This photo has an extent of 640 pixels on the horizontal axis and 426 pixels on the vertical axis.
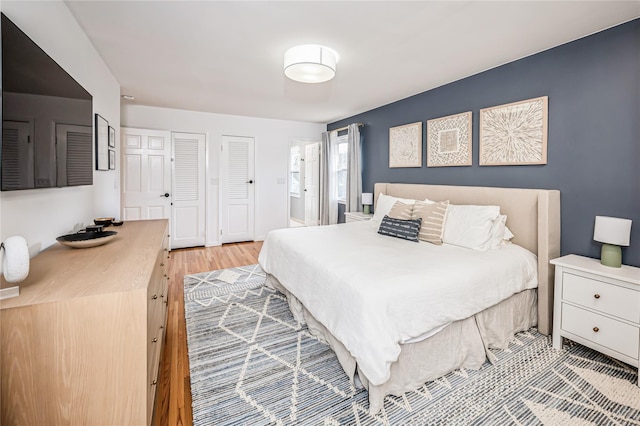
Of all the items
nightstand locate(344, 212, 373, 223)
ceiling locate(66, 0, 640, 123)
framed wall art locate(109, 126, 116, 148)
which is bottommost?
nightstand locate(344, 212, 373, 223)

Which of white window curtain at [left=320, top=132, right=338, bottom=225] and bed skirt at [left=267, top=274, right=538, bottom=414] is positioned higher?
white window curtain at [left=320, top=132, right=338, bottom=225]

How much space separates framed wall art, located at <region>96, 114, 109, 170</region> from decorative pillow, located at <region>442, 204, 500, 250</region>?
3344mm

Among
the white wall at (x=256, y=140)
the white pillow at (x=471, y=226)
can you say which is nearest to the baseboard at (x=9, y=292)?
the white pillow at (x=471, y=226)

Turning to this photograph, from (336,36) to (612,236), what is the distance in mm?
2493

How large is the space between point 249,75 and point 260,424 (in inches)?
127

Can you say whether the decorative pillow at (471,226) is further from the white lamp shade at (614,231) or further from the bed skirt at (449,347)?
the white lamp shade at (614,231)

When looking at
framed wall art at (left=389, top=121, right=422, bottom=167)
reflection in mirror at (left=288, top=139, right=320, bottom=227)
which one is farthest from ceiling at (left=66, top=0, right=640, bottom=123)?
reflection in mirror at (left=288, top=139, right=320, bottom=227)

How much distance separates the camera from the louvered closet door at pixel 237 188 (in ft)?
17.8

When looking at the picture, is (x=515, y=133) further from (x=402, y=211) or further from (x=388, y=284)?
(x=388, y=284)

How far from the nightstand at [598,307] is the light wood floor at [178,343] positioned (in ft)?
8.54

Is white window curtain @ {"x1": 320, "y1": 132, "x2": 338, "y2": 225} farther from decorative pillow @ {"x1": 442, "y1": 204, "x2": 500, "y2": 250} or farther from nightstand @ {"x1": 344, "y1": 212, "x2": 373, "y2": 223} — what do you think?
decorative pillow @ {"x1": 442, "y1": 204, "x2": 500, "y2": 250}

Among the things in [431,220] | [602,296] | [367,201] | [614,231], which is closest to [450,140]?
[431,220]

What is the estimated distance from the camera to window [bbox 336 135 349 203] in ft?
18.4

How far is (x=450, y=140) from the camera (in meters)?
3.47
